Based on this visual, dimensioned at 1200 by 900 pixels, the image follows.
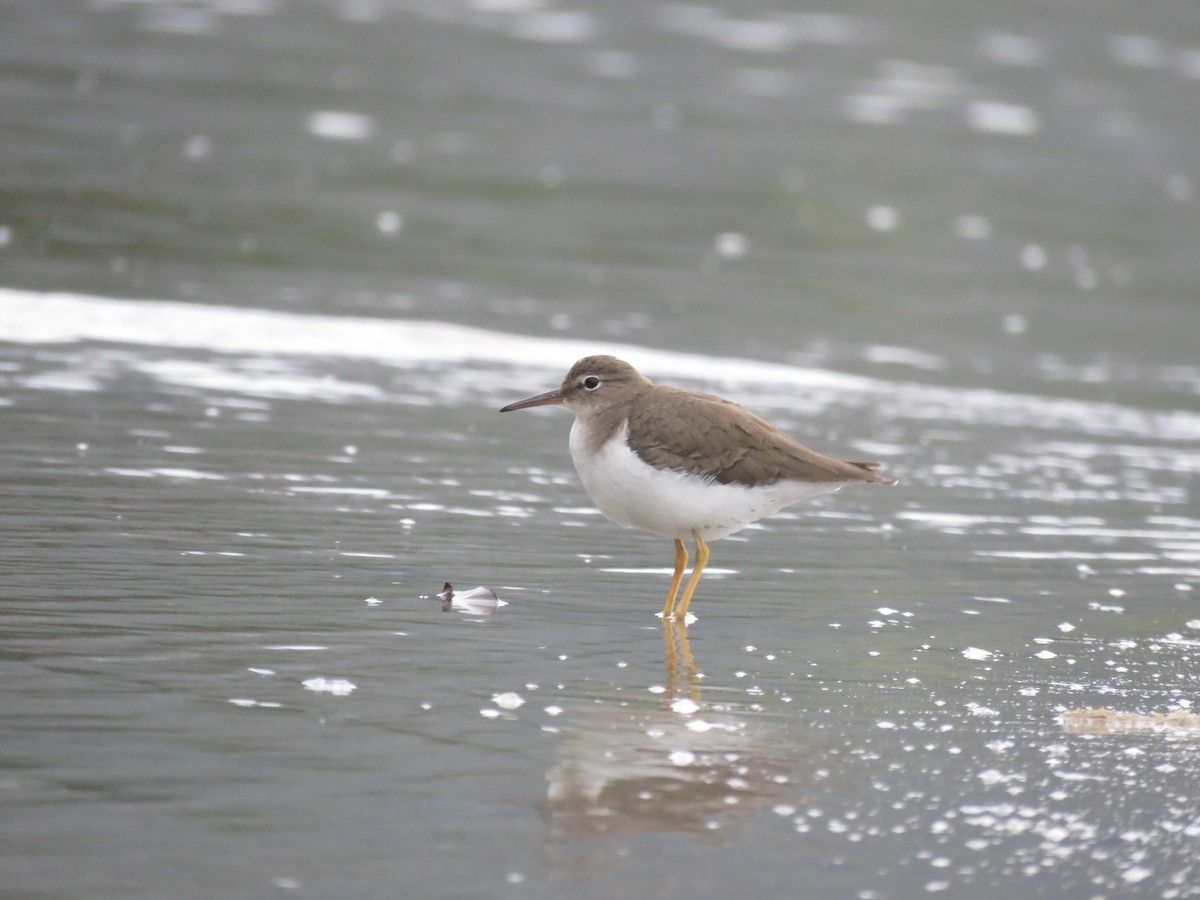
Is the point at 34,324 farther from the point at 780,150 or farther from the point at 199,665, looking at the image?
the point at 780,150

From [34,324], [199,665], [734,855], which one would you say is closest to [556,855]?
[734,855]

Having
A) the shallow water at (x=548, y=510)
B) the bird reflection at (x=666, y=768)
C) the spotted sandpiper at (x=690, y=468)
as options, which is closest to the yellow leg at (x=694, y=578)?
the spotted sandpiper at (x=690, y=468)

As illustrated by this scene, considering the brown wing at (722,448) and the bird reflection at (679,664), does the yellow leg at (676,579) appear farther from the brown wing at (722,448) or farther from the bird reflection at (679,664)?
the brown wing at (722,448)

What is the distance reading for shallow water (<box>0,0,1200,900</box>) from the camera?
5.39 metres

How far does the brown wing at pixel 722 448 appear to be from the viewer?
26.2 ft

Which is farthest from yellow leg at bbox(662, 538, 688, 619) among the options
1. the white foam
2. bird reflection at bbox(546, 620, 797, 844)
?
the white foam

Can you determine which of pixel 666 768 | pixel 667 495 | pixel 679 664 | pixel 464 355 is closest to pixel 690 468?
pixel 667 495

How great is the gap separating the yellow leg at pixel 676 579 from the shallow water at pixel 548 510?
0.50 ft

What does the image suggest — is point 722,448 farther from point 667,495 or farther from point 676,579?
point 676,579

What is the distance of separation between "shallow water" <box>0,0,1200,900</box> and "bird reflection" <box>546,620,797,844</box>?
2 cm

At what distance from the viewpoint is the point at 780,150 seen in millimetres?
24391

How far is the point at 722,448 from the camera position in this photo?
8.05 m

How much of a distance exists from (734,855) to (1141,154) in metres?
23.4

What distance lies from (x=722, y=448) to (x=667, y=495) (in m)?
0.33
